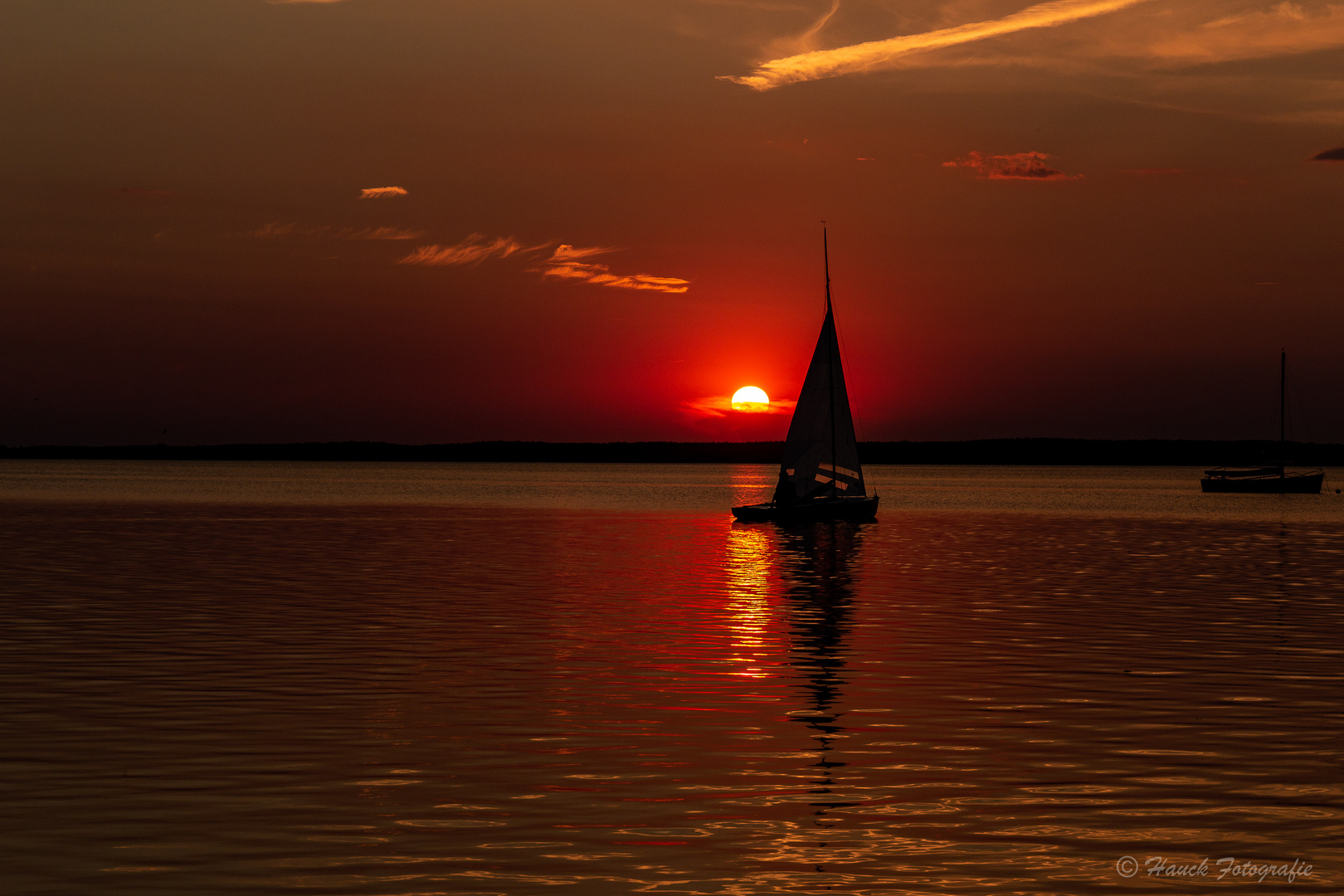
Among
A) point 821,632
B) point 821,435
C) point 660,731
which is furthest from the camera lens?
point 821,435

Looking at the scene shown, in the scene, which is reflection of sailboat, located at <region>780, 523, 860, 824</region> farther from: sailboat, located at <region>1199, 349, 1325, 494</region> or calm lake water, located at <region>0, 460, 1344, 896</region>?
sailboat, located at <region>1199, 349, 1325, 494</region>

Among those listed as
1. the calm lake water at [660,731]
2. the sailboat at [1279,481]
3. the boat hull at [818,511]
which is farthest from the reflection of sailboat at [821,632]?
the sailboat at [1279,481]

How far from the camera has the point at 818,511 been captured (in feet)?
273

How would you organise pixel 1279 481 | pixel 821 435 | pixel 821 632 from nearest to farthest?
pixel 821 632
pixel 821 435
pixel 1279 481

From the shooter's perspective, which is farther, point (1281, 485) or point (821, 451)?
point (1281, 485)

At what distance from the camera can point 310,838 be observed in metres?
13.9

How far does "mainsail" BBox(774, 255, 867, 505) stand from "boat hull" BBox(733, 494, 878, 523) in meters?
0.65

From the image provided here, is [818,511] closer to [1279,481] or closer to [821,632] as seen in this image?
[821,632]

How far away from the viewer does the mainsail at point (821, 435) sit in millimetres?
82750

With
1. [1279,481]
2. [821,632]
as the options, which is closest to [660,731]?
[821,632]

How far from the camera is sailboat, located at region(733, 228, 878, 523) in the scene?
8275cm

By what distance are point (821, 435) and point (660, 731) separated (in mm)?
64076

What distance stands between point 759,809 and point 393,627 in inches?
732

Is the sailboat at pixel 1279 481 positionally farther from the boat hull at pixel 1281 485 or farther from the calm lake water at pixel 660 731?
the calm lake water at pixel 660 731
